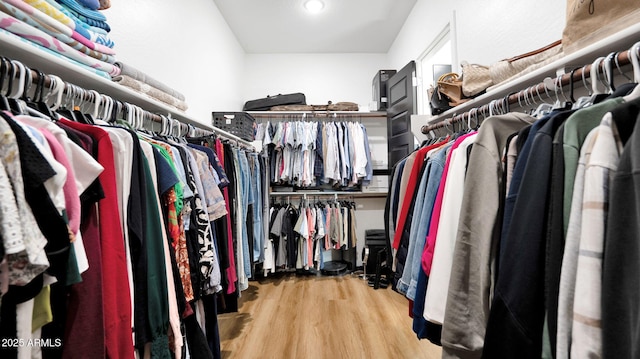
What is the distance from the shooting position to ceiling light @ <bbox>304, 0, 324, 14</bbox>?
100 inches

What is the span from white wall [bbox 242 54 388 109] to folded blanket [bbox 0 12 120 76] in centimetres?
283

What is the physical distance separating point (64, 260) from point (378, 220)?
3.37m

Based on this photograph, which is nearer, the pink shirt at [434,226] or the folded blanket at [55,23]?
the folded blanket at [55,23]

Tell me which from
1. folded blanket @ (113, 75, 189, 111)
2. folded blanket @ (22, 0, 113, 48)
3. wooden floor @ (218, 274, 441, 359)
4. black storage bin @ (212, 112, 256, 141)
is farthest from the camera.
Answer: black storage bin @ (212, 112, 256, 141)

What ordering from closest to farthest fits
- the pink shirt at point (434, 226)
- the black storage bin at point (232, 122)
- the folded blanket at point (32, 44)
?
the folded blanket at point (32, 44) → the pink shirt at point (434, 226) → the black storage bin at point (232, 122)

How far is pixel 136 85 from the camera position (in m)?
1.19

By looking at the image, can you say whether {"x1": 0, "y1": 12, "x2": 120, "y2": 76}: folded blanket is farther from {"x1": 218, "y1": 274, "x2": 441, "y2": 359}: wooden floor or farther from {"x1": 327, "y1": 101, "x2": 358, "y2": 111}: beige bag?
{"x1": 327, "y1": 101, "x2": 358, "y2": 111}: beige bag

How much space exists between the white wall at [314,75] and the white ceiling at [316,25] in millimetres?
104

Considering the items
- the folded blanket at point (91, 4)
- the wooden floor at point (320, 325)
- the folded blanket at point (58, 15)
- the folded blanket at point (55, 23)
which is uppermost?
the folded blanket at point (91, 4)

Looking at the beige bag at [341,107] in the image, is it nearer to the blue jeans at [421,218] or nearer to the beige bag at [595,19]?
the blue jeans at [421,218]

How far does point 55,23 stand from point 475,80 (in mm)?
1598

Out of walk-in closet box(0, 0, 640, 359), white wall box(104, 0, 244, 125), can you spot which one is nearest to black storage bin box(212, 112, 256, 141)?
white wall box(104, 0, 244, 125)

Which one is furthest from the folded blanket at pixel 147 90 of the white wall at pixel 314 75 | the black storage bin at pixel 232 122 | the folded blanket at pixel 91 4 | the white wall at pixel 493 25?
the white wall at pixel 314 75

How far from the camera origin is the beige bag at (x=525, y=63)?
941 mm
